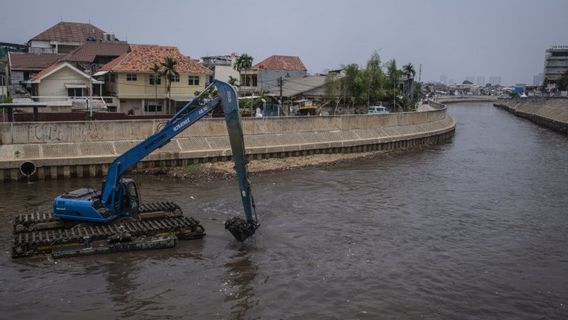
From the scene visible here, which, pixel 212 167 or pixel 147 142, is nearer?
pixel 147 142

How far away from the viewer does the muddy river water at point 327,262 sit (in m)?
13.0

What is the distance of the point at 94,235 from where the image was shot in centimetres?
1588

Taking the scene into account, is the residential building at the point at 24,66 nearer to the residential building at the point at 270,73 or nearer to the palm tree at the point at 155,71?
the palm tree at the point at 155,71

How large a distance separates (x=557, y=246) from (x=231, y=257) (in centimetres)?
1241

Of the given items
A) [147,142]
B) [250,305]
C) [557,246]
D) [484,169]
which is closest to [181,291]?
[250,305]

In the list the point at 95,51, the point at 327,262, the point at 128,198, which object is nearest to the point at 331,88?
the point at 95,51

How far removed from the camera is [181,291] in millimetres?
13648

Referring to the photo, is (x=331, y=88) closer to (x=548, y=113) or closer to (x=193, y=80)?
(x=193, y=80)

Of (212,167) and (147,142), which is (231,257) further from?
(212,167)

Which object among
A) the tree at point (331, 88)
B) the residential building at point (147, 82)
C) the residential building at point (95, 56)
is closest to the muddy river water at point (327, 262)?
the residential building at point (147, 82)

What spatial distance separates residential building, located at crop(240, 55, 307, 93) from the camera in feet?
212

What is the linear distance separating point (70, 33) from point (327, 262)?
76.5m

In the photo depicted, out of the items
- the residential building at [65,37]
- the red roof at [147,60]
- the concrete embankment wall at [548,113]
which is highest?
the residential building at [65,37]

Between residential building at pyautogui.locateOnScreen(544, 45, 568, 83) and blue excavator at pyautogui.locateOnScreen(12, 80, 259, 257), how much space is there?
19115cm
